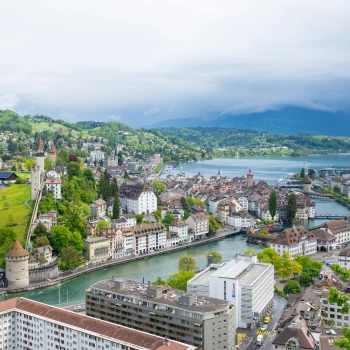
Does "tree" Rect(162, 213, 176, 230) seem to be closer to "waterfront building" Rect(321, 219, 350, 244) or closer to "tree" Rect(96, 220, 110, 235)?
"tree" Rect(96, 220, 110, 235)

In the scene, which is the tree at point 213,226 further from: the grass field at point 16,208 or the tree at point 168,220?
the grass field at point 16,208

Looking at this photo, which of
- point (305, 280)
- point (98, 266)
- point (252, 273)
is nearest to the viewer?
point (252, 273)

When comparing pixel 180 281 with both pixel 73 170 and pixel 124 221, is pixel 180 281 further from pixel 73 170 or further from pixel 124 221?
pixel 73 170

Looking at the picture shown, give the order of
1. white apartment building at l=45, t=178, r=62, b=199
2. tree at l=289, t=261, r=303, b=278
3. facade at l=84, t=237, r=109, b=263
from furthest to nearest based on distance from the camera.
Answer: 1. white apartment building at l=45, t=178, r=62, b=199
2. facade at l=84, t=237, r=109, b=263
3. tree at l=289, t=261, r=303, b=278

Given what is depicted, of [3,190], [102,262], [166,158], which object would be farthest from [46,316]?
[166,158]

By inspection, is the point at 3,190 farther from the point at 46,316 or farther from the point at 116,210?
the point at 46,316

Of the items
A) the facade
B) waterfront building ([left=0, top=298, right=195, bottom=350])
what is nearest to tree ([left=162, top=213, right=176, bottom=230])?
the facade

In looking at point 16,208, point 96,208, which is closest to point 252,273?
point 96,208
